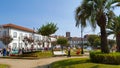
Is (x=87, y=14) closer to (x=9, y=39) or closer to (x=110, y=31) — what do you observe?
(x=110, y=31)

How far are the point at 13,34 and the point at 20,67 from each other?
5371cm

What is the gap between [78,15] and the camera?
24.2 metres

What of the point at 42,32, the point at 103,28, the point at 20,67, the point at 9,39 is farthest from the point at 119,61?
the point at 9,39

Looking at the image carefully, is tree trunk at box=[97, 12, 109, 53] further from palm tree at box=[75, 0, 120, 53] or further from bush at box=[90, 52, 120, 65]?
bush at box=[90, 52, 120, 65]

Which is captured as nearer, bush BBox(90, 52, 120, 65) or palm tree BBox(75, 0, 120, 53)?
bush BBox(90, 52, 120, 65)

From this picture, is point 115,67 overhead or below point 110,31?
below

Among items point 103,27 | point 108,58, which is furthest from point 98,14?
point 108,58

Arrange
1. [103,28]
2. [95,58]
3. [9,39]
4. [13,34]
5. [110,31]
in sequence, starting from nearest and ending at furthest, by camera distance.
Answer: [95,58]
[103,28]
[110,31]
[9,39]
[13,34]

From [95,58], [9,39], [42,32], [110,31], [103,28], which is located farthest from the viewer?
[9,39]

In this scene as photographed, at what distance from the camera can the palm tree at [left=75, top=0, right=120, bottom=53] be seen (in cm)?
2284

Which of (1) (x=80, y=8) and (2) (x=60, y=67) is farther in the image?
(1) (x=80, y=8)

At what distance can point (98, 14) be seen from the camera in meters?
22.8

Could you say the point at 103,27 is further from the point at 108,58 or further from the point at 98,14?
the point at 108,58

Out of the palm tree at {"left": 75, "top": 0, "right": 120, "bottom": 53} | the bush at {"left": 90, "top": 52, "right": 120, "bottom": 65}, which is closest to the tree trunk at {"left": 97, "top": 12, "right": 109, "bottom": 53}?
the palm tree at {"left": 75, "top": 0, "right": 120, "bottom": 53}
